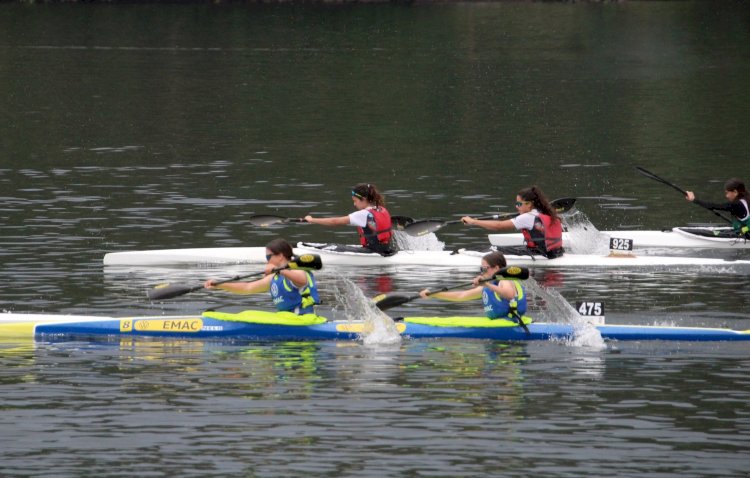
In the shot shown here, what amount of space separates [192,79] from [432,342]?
152 ft

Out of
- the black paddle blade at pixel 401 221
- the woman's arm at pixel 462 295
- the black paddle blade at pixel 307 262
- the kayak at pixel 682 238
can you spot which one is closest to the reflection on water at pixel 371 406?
the woman's arm at pixel 462 295

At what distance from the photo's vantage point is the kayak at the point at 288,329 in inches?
890

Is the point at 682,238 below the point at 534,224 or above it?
below

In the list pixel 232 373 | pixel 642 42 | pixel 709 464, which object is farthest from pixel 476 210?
pixel 642 42

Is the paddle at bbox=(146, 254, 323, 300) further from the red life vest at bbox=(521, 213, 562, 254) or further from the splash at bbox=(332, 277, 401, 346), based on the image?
the red life vest at bbox=(521, 213, 562, 254)

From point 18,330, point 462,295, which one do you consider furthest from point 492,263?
point 18,330

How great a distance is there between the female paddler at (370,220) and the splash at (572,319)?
4.76 m

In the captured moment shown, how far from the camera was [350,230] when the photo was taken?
112 feet

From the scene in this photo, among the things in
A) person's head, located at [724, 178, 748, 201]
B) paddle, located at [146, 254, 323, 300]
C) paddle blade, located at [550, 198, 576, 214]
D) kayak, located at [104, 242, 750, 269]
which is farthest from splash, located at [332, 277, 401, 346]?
person's head, located at [724, 178, 748, 201]

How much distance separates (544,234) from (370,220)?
295 cm

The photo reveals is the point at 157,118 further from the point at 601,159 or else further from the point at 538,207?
the point at 538,207

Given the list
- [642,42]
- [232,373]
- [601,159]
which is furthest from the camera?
[642,42]

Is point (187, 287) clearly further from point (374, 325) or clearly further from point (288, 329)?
point (374, 325)

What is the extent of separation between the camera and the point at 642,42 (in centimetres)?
8769
